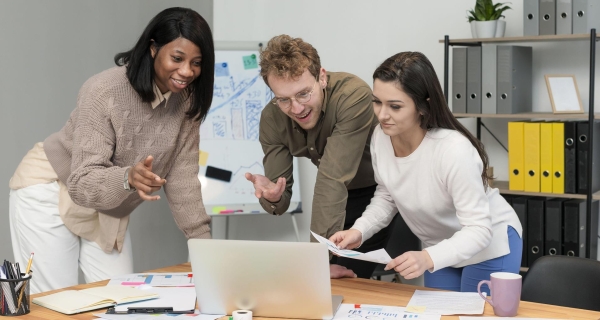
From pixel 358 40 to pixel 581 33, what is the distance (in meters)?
1.39

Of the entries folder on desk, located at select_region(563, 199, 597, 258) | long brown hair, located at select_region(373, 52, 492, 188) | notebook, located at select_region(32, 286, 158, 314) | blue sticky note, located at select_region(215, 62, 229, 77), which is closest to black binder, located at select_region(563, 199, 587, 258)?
folder on desk, located at select_region(563, 199, 597, 258)

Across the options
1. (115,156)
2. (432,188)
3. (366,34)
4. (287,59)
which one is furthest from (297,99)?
(366,34)

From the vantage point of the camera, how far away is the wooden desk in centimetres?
171

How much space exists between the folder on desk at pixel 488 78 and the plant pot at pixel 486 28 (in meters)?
0.06

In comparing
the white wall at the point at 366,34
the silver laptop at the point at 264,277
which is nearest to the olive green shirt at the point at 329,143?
the silver laptop at the point at 264,277

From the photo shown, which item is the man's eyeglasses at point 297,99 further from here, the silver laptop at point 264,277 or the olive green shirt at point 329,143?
the silver laptop at point 264,277

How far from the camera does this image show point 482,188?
1958mm

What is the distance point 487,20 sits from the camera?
3473 mm

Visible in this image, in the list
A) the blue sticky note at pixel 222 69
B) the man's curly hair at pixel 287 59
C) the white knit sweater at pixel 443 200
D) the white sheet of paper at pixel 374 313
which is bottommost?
the white sheet of paper at pixel 374 313

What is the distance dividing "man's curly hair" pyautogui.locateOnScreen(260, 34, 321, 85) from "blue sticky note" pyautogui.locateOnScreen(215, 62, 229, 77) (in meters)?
2.01

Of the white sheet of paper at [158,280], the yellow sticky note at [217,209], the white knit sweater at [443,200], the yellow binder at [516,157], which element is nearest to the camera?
the white knit sweater at [443,200]

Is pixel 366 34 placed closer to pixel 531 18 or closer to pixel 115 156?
pixel 531 18

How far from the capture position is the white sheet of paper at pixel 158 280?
2.05 meters

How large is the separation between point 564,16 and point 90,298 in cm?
251
